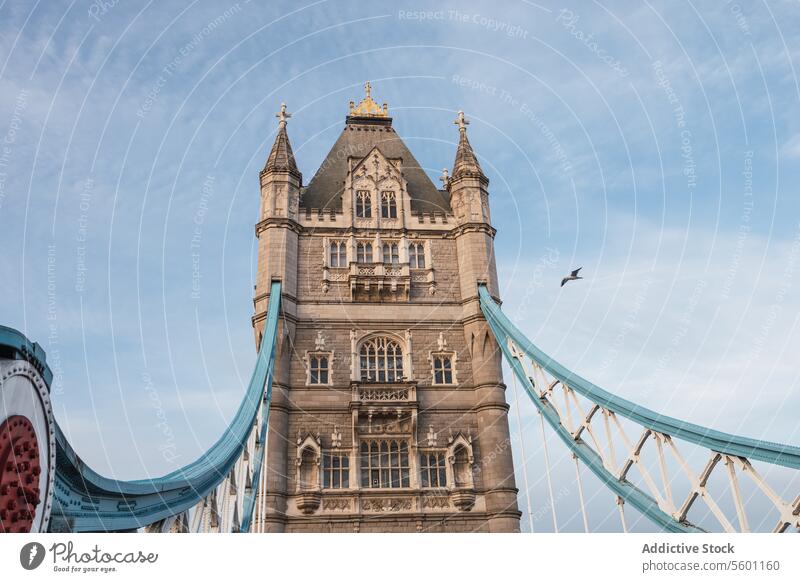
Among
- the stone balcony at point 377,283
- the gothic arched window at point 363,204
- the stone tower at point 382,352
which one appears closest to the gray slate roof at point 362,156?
the stone tower at point 382,352

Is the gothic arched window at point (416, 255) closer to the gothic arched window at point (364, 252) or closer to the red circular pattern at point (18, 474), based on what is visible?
the gothic arched window at point (364, 252)

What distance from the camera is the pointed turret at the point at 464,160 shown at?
27031 millimetres

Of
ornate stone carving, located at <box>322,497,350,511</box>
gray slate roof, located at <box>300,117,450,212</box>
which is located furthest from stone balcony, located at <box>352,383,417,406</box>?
gray slate roof, located at <box>300,117,450,212</box>

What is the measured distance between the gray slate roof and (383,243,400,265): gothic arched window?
2.17 m

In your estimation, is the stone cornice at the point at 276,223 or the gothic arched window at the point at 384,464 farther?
the stone cornice at the point at 276,223

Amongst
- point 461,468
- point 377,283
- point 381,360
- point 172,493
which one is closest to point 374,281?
point 377,283

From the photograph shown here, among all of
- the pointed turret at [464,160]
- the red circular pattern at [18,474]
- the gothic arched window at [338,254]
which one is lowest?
the red circular pattern at [18,474]

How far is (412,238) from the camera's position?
2583 centimetres

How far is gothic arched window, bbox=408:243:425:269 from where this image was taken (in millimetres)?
25500

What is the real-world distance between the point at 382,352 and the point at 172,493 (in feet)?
45.6

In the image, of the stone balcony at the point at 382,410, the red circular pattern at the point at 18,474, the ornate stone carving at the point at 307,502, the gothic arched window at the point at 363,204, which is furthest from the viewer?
the gothic arched window at the point at 363,204

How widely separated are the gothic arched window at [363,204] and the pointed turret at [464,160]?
148 inches
